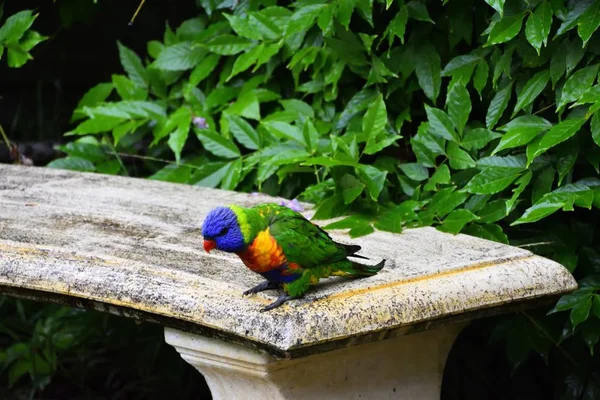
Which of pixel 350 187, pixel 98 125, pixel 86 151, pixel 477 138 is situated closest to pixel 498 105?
pixel 477 138

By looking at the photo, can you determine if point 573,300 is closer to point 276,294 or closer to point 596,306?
point 596,306

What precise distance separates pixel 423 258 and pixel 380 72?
734 millimetres

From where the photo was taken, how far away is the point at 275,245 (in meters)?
1.51

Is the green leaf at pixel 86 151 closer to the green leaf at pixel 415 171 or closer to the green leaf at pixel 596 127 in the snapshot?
the green leaf at pixel 415 171

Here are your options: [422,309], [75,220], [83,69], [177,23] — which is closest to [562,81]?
[422,309]

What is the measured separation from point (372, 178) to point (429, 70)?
355mm

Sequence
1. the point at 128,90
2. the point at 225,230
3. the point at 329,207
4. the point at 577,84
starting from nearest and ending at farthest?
the point at 225,230
the point at 577,84
the point at 329,207
the point at 128,90

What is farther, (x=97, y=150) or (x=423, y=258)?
(x=97, y=150)

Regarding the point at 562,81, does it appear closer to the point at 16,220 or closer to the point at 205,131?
the point at 205,131

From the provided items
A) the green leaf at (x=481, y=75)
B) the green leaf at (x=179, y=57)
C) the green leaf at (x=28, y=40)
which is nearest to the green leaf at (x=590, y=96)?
the green leaf at (x=481, y=75)

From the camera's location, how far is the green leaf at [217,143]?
8.64 feet

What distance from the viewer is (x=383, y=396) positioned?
1861mm

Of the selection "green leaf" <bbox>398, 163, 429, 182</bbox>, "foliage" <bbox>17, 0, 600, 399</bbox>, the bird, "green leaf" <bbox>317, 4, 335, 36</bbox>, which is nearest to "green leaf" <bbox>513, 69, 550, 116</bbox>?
"foliage" <bbox>17, 0, 600, 399</bbox>

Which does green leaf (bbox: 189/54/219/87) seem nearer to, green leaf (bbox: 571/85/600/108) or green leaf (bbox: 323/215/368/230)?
green leaf (bbox: 323/215/368/230)
